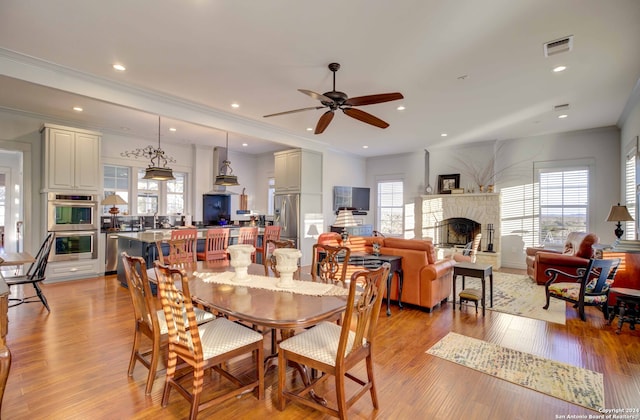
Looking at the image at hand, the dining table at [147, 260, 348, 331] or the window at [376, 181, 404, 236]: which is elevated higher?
the window at [376, 181, 404, 236]

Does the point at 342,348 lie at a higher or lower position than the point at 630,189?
lower

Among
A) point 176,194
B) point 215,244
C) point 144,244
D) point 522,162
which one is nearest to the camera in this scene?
point 144,244

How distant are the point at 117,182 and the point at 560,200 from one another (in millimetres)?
9864

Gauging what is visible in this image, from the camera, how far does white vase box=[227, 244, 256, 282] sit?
253cm

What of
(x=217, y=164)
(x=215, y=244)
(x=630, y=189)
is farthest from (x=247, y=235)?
(x=630, y=189)

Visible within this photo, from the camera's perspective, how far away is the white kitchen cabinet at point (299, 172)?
705 cm

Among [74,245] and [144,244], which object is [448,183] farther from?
[74,245]

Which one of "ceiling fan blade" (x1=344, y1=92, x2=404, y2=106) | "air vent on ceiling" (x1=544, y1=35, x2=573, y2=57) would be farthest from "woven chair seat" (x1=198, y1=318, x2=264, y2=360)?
"air vent on ceiling" (x1=544, y1=35, x2=573, y2=57)

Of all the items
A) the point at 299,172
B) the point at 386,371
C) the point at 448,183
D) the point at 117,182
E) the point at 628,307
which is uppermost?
the point at 299,172

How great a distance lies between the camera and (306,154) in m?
7.15

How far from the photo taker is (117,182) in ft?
22.5

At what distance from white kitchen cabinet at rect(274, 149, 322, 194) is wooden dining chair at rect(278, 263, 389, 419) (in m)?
5.17

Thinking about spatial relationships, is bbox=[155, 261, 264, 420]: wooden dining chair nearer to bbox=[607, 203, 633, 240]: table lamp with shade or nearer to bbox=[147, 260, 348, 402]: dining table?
bbox=[147, 260, 348, 402]: dining table

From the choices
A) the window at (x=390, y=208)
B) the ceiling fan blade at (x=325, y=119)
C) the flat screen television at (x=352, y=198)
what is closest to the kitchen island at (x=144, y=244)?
the ceiling fan blade at (x=325, y=119)
